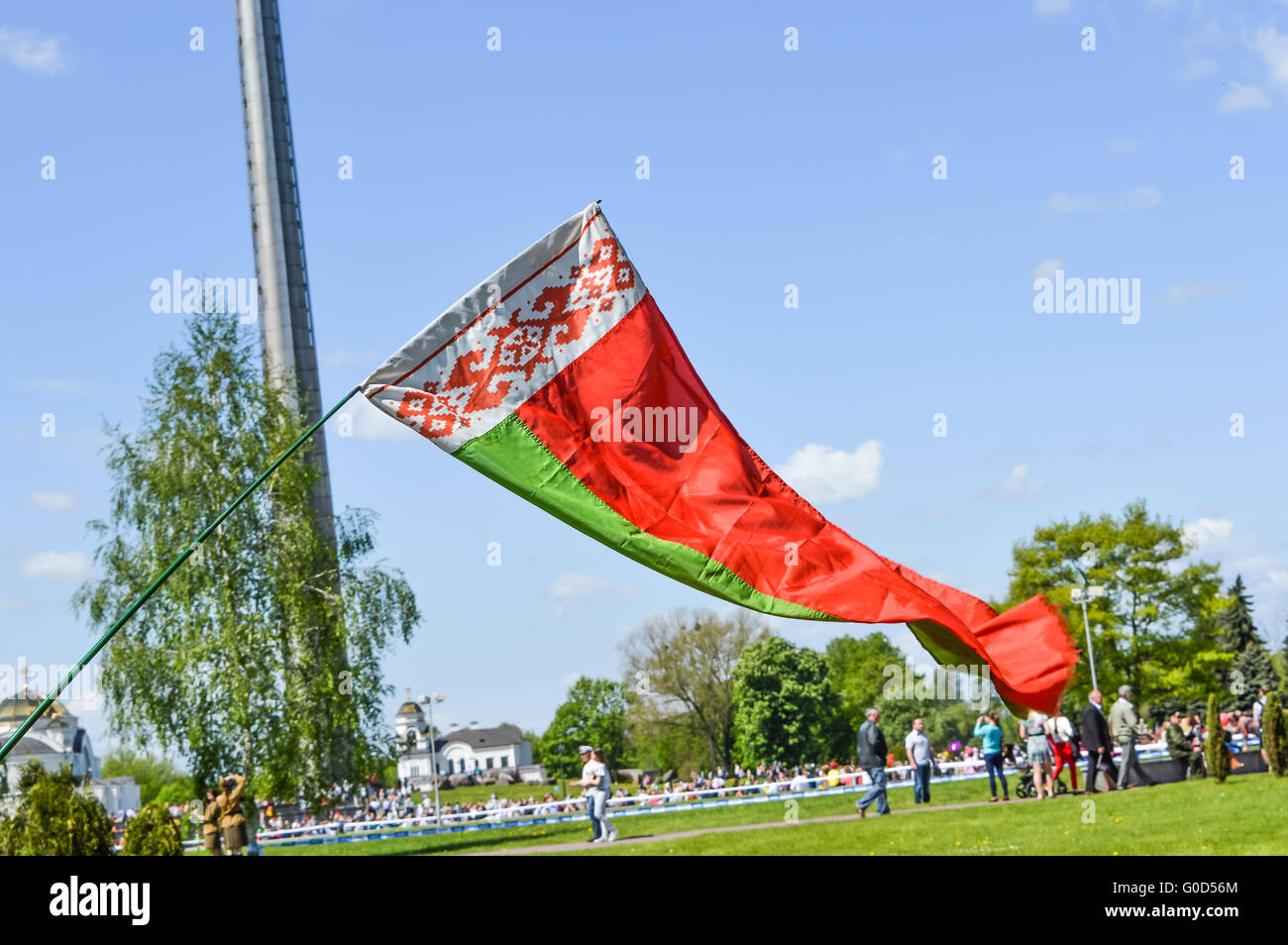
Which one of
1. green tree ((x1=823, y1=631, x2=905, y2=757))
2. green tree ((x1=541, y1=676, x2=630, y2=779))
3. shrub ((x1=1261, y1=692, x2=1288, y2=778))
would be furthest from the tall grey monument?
green tree ((x1=541, y1=676, x2=630, y2=779))

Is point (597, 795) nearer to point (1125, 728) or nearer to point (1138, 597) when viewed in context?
point (1125, 728)

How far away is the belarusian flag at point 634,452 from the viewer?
26.0 feet

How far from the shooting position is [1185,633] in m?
53.2

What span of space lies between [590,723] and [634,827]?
101 m

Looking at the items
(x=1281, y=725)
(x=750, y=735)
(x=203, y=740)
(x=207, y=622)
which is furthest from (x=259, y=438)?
(x=750, y=735)

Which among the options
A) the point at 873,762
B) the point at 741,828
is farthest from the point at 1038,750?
the point at 741,828

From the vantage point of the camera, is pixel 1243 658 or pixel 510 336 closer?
pixel 510 336

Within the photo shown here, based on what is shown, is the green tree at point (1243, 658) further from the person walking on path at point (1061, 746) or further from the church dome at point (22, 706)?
the church dome at point (22, 706)

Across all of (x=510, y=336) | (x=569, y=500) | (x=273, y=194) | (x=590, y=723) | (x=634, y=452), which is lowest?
(x=590, y=723)

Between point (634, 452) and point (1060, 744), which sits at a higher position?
point (634, 452)

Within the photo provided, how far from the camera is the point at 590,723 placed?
12431 centimetres

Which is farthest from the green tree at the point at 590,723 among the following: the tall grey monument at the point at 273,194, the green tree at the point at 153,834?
the green tree at the point at 153,834

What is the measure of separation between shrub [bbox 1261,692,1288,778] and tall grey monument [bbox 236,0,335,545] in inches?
1431

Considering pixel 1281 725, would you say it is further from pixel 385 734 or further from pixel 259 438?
pixel 259 438
